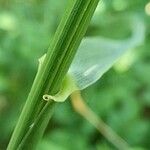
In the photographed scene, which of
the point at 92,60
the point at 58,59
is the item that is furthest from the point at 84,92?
the point at 58,59

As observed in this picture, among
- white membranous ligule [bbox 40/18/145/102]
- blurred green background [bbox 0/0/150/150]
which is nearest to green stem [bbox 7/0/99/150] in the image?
white membranous ligule [bbox 40/18/145/102]

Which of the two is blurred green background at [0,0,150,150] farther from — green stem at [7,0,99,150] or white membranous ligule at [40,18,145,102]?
green stem at [7,0,99,150]

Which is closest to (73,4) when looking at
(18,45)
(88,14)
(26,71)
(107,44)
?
(88,14)

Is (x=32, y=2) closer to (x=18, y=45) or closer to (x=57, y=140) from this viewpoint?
(x=18, y=45)

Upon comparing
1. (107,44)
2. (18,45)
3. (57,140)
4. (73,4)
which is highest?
(73,4)

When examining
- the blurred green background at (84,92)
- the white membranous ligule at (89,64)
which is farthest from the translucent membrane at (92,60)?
the blurred green background at (84,92)

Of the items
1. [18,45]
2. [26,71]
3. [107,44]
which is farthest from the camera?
[26,71]

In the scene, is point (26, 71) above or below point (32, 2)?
below
